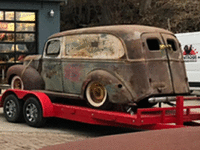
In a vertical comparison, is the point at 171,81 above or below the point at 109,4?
below

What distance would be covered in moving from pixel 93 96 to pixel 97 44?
1054 mm

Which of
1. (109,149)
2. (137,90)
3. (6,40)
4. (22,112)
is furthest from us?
(6,40)

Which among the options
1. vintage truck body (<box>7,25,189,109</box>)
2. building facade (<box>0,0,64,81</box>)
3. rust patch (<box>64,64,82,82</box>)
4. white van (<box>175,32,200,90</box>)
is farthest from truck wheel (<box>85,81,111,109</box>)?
building facade (<box>0,0,64,81</box>)

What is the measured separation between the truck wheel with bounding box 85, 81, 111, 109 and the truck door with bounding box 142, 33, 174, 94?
3.08ft

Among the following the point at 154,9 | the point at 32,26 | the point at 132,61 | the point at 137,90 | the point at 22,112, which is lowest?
the point at 22,112

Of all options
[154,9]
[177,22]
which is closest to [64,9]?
[154,9]

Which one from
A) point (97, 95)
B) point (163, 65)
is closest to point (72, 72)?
point (97, 95)

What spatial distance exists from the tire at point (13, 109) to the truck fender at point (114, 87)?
2.38m

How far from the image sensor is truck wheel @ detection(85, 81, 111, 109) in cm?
839

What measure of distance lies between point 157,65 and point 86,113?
1644 millimetres

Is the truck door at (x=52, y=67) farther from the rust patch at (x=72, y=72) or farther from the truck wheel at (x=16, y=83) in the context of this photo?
the truck wheel at (x=16, y=83)

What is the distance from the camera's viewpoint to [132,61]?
8.17 metres

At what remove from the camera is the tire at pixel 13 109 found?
997cm

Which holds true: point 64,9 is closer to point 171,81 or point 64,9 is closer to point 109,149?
point 171,81
